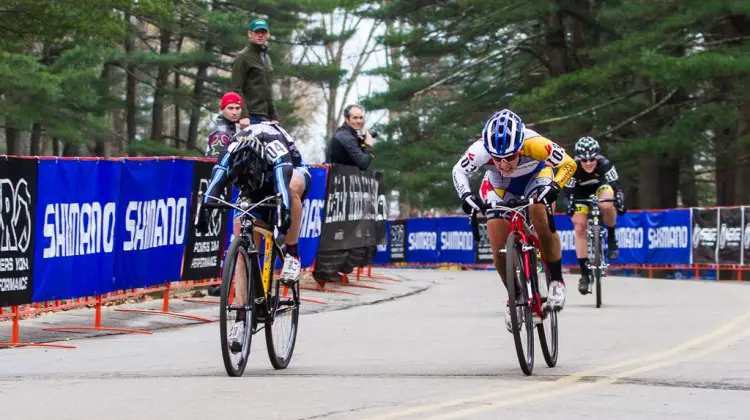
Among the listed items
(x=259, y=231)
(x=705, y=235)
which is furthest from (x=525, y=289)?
(x=705, y=235)

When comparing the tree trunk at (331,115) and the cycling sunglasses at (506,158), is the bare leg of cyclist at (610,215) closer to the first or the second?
the cycling sunglasses at (506,158)

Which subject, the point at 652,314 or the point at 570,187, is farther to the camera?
the point at 570,187

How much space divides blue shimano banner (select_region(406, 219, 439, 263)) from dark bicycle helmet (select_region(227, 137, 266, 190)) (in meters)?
30.7

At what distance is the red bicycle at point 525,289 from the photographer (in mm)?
9000

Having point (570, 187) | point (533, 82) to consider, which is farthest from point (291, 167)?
point (533, 82)

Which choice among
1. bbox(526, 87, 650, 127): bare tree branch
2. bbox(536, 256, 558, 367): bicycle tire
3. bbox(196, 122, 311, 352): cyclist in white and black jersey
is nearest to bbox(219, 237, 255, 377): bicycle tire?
bbox(196, 122, 311, 352): cyclist in white and black jersey

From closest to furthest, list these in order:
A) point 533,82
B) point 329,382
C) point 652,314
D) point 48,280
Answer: point 329,382 < point 48,280 < point 652,314 < point 533,82

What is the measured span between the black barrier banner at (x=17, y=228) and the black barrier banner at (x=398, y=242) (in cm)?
2986

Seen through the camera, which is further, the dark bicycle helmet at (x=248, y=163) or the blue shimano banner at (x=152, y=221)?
the blue shimano banner at (x=152, y=221)

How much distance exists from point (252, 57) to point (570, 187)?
432 cm

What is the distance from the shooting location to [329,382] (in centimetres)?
853

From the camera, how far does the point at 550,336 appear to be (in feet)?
31.7

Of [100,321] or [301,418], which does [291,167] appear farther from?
[100,321]

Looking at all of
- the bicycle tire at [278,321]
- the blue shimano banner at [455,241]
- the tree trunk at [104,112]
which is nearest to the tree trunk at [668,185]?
the blue shimano banner at [455,241]
